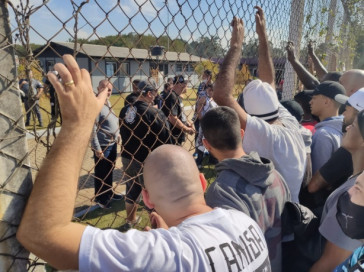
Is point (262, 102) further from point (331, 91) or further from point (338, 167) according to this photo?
point (331, 91)

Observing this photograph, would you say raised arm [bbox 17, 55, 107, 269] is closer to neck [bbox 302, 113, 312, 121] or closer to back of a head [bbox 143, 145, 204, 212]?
back of a head [bbox 143, 145, 204, 212]

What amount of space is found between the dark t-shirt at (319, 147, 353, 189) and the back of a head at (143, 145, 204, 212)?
144cm

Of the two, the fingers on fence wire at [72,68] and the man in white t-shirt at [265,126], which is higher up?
the fingers on fence wire at [72,68]

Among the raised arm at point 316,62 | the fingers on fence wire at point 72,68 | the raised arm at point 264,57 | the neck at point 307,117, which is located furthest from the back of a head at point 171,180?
the raised arm at point 316,62

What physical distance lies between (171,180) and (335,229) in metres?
0.98

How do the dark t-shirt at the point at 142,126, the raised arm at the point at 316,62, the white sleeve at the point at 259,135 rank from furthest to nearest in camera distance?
1. the raised arm at the point at 316,62
2. the dark t-shirt at the point at 142,126
3. the white sleeve at the point at 259,135

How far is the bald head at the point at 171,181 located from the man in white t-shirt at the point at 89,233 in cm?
7

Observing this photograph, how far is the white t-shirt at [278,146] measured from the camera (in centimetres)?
211

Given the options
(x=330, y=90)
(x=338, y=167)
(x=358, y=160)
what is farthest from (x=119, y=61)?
(x=330, y=90)

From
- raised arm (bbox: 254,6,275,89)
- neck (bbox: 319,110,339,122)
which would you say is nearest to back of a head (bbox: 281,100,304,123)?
neck (bbox: 319,110,339,122)

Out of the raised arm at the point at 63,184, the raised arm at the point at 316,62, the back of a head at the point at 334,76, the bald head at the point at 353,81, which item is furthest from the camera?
the raised arm at the point at 316,62

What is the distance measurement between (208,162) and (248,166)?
5504 millimetres

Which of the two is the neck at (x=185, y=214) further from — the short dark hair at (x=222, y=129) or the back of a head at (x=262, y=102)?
the back of a head at (x=262, y=102)

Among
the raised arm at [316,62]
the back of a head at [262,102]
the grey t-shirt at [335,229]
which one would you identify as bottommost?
the grey t-shirt at [335,229]
